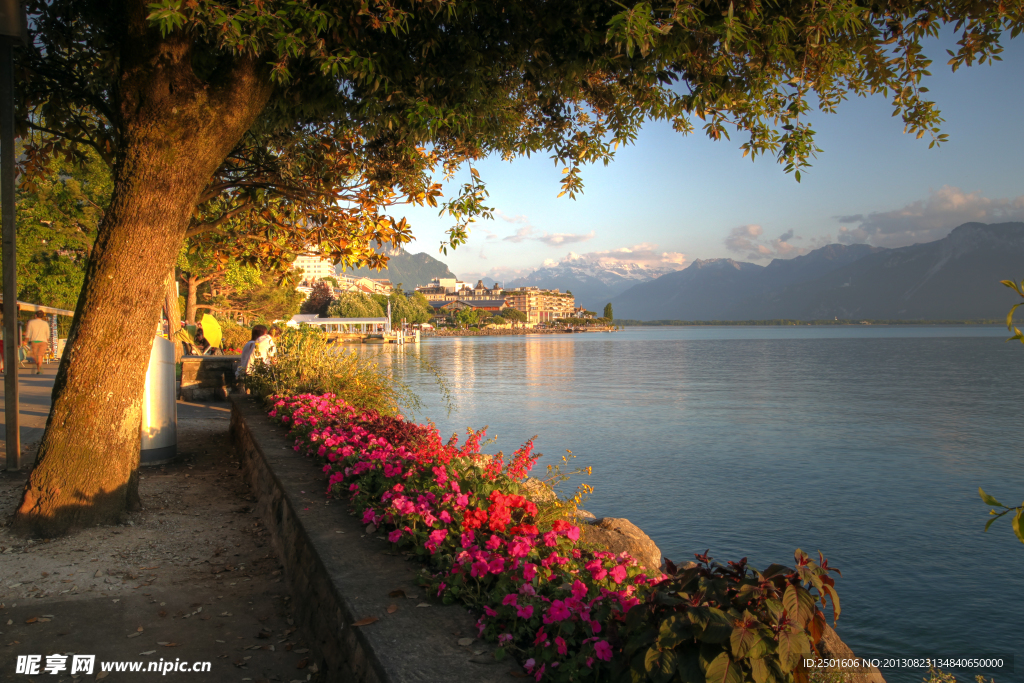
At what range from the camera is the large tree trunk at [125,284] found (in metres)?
4.68

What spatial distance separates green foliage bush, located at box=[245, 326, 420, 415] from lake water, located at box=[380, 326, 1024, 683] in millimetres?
3513

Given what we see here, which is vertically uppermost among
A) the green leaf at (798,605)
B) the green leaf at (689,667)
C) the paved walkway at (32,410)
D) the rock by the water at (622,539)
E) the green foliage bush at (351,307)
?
the green foliage bush at (351,307)

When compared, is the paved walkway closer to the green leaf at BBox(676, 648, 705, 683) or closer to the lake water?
the lake water

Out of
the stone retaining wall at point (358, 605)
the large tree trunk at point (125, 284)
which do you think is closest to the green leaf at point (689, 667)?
the stone retaining wall at point (358, 605)

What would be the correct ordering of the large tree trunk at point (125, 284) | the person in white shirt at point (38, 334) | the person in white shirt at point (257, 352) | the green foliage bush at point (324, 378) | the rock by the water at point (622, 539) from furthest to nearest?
the person in white shirt at point (38, 334) → the person in white shirt at point (257, 352) → the green foliage bush at point (324, 378) → the rock by the water at point (622, 539) → the large tree trunk at point (125, 284)

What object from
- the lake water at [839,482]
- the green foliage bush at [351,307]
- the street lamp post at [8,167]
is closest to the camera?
the street lamp post at [8,167]

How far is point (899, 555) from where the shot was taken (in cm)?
774

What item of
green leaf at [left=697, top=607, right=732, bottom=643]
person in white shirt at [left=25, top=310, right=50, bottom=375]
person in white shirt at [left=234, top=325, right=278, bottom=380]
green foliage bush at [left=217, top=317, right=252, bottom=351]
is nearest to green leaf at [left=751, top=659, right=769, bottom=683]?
green leaf at [left=697, top=607, right=732, bottom=643]

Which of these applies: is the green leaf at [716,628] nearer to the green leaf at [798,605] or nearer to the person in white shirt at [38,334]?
the green leaf at [798,605]

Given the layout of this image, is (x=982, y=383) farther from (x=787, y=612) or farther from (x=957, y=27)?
(x=787, y=612)

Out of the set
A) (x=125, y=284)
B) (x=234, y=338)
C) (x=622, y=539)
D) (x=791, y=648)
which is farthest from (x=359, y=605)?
(x=234, y=338)

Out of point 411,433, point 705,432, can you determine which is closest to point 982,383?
point 705,432

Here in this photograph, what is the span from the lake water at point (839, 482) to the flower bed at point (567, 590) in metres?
3.99

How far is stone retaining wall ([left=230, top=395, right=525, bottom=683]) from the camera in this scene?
2342 mm
